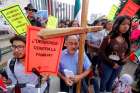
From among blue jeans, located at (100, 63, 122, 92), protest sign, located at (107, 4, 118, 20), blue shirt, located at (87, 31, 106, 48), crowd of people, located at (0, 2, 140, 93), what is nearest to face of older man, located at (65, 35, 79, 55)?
crowd of people, located at (0, 2, 140, 93)

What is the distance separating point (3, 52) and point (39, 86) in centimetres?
554

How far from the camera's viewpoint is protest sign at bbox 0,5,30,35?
6520 mm

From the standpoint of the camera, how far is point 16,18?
21.7 feet

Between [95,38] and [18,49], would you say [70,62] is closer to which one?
[18,49]

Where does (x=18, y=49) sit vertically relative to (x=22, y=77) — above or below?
above

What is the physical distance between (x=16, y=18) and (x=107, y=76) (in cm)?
179

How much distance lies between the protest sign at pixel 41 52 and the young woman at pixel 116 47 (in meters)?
1.66

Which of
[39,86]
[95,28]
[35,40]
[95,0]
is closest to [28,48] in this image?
[35,40]

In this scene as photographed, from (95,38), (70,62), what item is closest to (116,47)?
(70,62)

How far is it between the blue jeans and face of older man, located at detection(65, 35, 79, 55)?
111cm

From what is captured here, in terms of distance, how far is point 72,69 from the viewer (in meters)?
5.06

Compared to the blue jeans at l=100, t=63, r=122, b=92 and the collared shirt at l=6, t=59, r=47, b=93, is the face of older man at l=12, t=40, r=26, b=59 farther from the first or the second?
the blue jeans at l=100, t=63, r=122, b=92

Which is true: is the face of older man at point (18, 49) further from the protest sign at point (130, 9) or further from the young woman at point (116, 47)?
the protest sign at point (130, 9)

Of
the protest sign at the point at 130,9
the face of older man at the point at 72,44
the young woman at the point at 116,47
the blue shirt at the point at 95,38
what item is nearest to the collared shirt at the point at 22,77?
the face of older man at the point at 72,44
